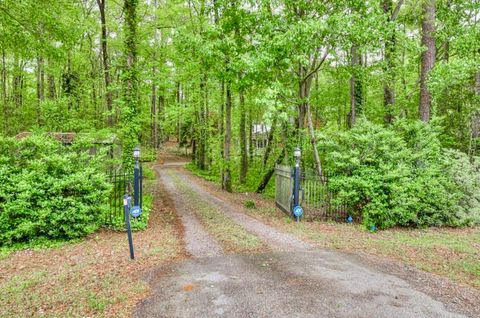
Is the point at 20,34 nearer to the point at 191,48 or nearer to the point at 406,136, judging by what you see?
the point at 191,48

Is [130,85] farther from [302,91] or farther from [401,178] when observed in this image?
[401,178]

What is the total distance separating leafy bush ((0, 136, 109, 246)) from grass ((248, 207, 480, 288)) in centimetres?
488

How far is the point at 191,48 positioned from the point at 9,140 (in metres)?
5.57

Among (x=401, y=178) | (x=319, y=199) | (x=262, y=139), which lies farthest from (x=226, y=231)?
(x=262, y=139)

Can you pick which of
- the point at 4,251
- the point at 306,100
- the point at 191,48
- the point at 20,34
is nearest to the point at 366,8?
the point at 306,100

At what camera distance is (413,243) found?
708 centimetres

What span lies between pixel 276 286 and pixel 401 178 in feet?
19.0

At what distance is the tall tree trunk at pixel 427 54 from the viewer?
35.2ft

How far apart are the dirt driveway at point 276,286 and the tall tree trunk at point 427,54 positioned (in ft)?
Answer: 25.7

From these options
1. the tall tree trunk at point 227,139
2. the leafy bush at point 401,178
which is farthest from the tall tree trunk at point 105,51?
the leafy bush at point 401,178

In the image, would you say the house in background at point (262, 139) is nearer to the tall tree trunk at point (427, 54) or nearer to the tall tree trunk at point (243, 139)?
the tall tree trunk at point (243, 139)

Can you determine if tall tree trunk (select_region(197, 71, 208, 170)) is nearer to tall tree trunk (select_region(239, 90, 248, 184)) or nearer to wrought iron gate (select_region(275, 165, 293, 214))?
tall tree trunk (select_region(239, 90, 248, 184))

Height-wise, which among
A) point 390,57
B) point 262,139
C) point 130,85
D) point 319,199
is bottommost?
point 319,199

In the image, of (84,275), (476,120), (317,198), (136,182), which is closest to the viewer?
(84,275)
